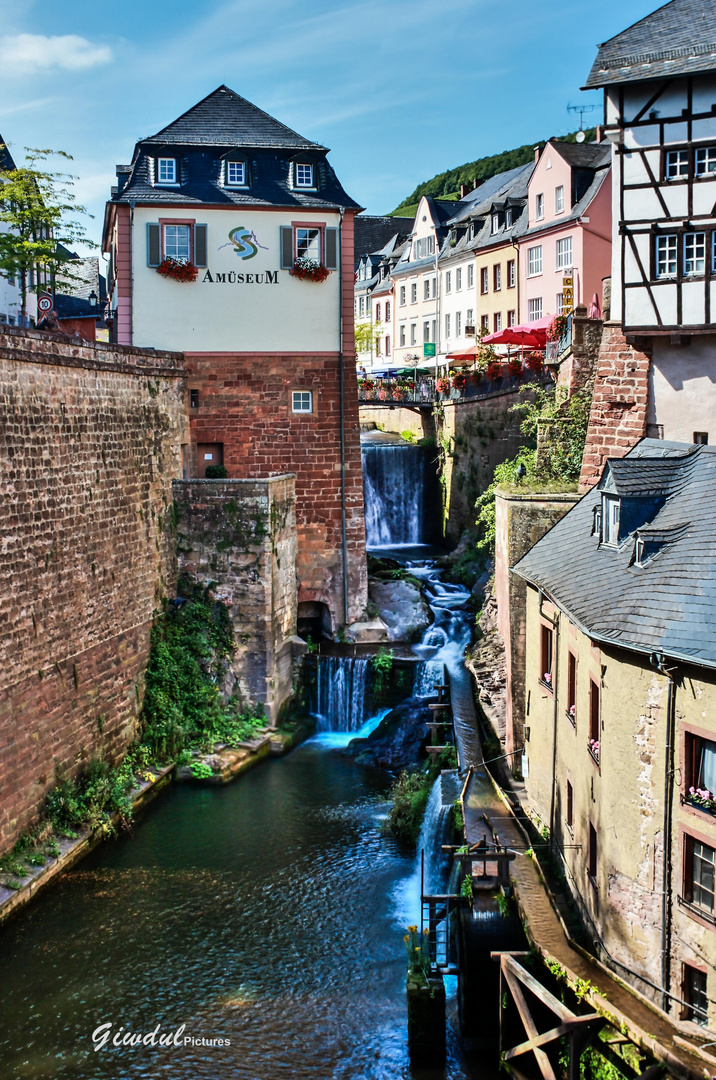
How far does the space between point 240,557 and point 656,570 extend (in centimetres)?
1277

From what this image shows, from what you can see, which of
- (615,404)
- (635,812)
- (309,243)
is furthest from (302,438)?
(635,812)

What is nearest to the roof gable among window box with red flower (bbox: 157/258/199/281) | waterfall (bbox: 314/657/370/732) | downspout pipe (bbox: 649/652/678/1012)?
window box with red flower (bbox: 157/258/199/281)

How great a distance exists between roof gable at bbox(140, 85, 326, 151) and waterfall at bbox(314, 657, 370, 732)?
458 inches

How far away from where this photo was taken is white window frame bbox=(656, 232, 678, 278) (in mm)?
18281

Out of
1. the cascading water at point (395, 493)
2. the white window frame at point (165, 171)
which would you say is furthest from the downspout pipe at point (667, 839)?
the cascading water at point (395, 493)

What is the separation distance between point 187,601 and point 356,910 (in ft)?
29.6

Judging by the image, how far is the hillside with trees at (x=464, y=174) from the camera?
221 ft

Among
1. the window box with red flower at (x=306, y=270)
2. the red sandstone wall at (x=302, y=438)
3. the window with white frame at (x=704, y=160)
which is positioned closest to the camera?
the window with white frame at (x=704, y=160)

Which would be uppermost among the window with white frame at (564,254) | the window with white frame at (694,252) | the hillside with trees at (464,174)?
the hillside with trees at (464,174)

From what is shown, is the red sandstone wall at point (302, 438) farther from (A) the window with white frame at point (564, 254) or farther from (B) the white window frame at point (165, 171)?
(A) the window with white frame at point (564, 254)

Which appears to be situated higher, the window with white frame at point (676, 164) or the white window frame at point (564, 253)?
the white window frame at point (564, 253)

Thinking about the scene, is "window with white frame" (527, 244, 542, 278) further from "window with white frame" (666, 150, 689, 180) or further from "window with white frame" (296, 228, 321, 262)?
"window with white frame" (666, 150, 689, 180)

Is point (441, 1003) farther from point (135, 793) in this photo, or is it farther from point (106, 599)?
point (106, 599)

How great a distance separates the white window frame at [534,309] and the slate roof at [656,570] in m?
23.2
